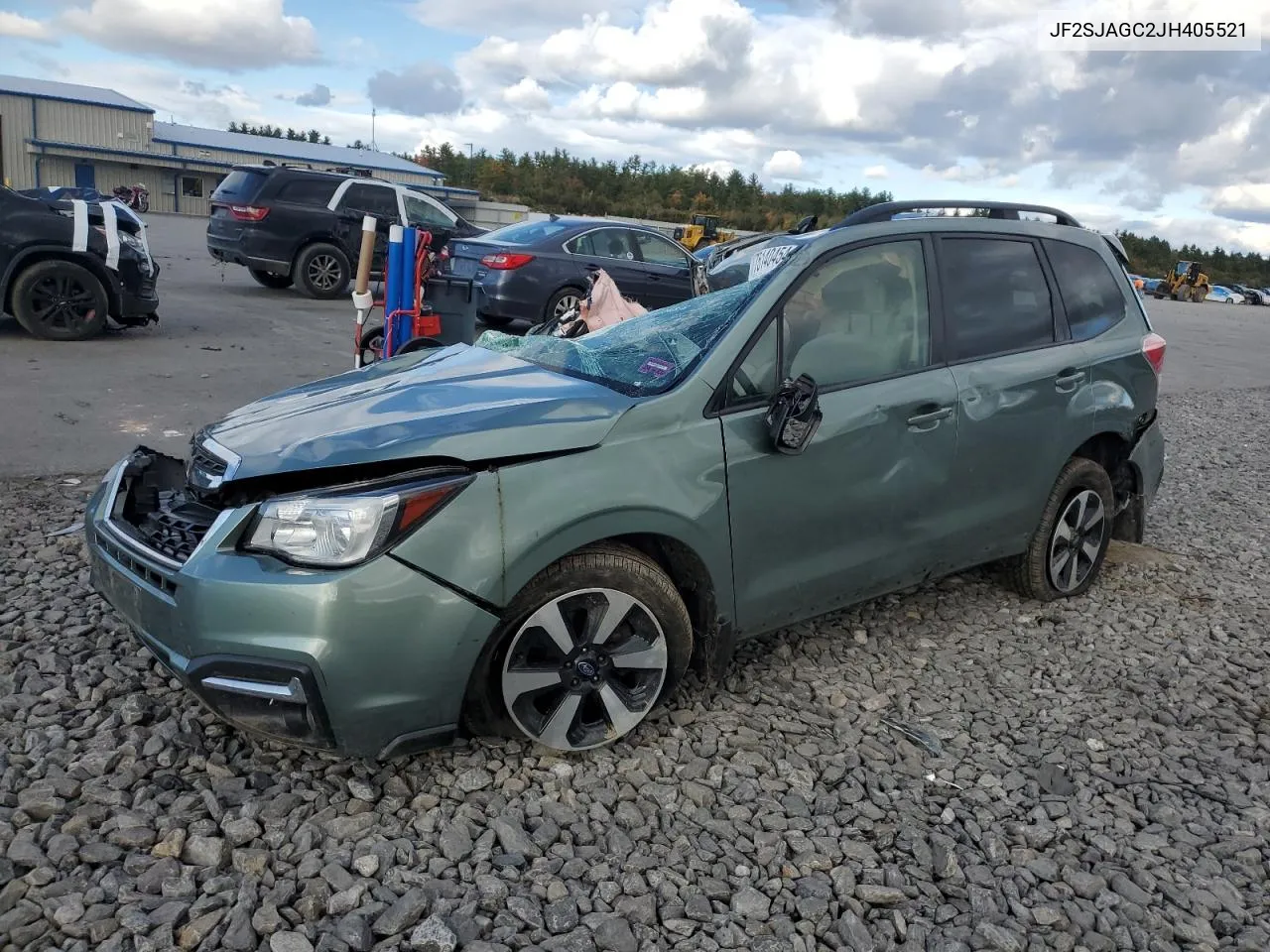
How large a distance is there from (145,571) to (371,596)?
776mm

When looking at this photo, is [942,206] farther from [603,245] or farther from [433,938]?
[603,245]

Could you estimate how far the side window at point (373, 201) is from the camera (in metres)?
14.6

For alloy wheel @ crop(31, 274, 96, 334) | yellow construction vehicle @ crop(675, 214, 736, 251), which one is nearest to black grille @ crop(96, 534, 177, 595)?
alloy wheel @ crop(31, 274, 96, 334)

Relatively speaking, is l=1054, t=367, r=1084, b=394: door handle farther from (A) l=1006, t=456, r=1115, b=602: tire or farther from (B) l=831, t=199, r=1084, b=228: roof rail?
(B) l=831, t=199, r=1084, b=228: roof rail

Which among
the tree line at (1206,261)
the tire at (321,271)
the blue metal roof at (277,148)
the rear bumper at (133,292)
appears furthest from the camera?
the tree line at (1206,261)

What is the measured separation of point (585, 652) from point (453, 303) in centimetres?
500

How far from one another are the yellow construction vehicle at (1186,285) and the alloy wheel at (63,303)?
166ft

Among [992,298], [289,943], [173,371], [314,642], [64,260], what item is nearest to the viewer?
[289,943]

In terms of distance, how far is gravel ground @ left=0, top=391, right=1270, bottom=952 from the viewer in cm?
253

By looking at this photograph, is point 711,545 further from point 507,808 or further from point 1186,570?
point 1186,570

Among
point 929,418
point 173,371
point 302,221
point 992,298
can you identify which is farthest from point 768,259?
point 302,221

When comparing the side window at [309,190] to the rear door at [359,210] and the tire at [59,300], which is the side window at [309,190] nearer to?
the rear door at [359,210]

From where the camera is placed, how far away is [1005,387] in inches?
162

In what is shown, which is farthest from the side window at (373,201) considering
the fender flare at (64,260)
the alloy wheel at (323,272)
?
the fender flare at (64,260)
